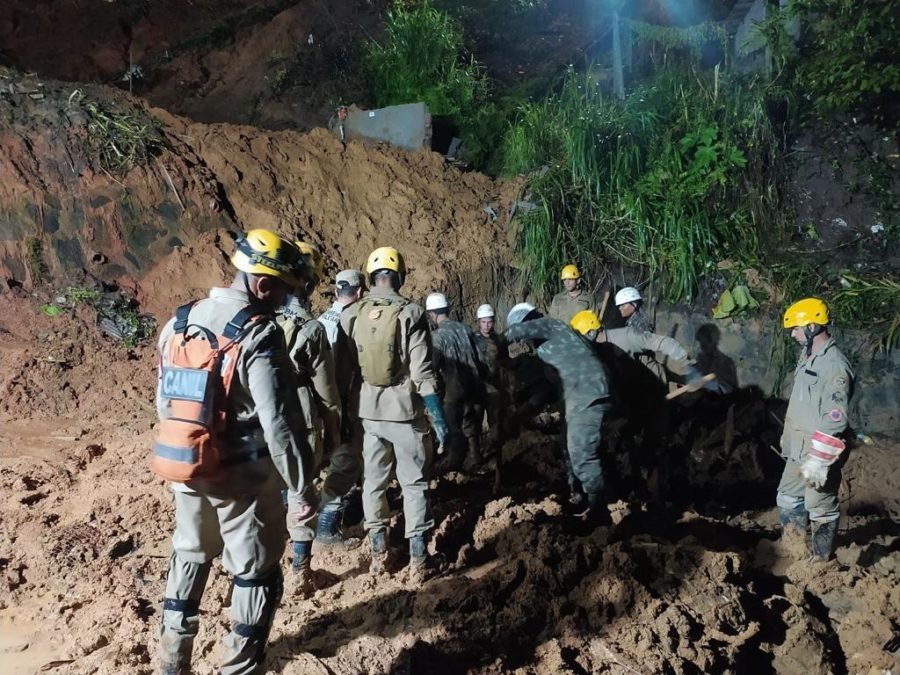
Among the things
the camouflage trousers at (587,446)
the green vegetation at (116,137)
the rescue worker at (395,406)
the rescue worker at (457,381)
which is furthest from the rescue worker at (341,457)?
the green vegetation at (116,137)

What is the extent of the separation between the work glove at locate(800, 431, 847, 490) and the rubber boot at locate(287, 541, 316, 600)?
11.2ft

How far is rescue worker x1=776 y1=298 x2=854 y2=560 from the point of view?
4676 millimetres

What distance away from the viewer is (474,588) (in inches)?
158

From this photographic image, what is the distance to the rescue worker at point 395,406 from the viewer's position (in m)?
4.31

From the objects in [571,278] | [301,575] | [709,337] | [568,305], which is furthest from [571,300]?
[301,575]

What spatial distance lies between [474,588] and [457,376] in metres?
2.28

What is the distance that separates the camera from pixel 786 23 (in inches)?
354

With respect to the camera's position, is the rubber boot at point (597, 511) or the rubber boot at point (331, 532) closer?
the rubber boot at point (331, 532)

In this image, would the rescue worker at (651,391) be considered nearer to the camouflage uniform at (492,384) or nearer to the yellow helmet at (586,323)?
the yellow helmet at (586,323)

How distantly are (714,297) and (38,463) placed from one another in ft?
24.1

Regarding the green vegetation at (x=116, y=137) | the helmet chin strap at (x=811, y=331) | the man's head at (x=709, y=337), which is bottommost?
the man's head at (x=709, y=337)

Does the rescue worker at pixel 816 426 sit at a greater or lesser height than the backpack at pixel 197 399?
lesser

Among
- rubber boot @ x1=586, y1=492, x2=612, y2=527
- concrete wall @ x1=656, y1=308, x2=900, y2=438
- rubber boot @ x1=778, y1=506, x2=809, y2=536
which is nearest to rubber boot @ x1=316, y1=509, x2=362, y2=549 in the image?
rubber boot @ x1=586, y1=492, x2=612, y2=527

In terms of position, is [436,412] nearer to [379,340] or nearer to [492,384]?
[379,340]
